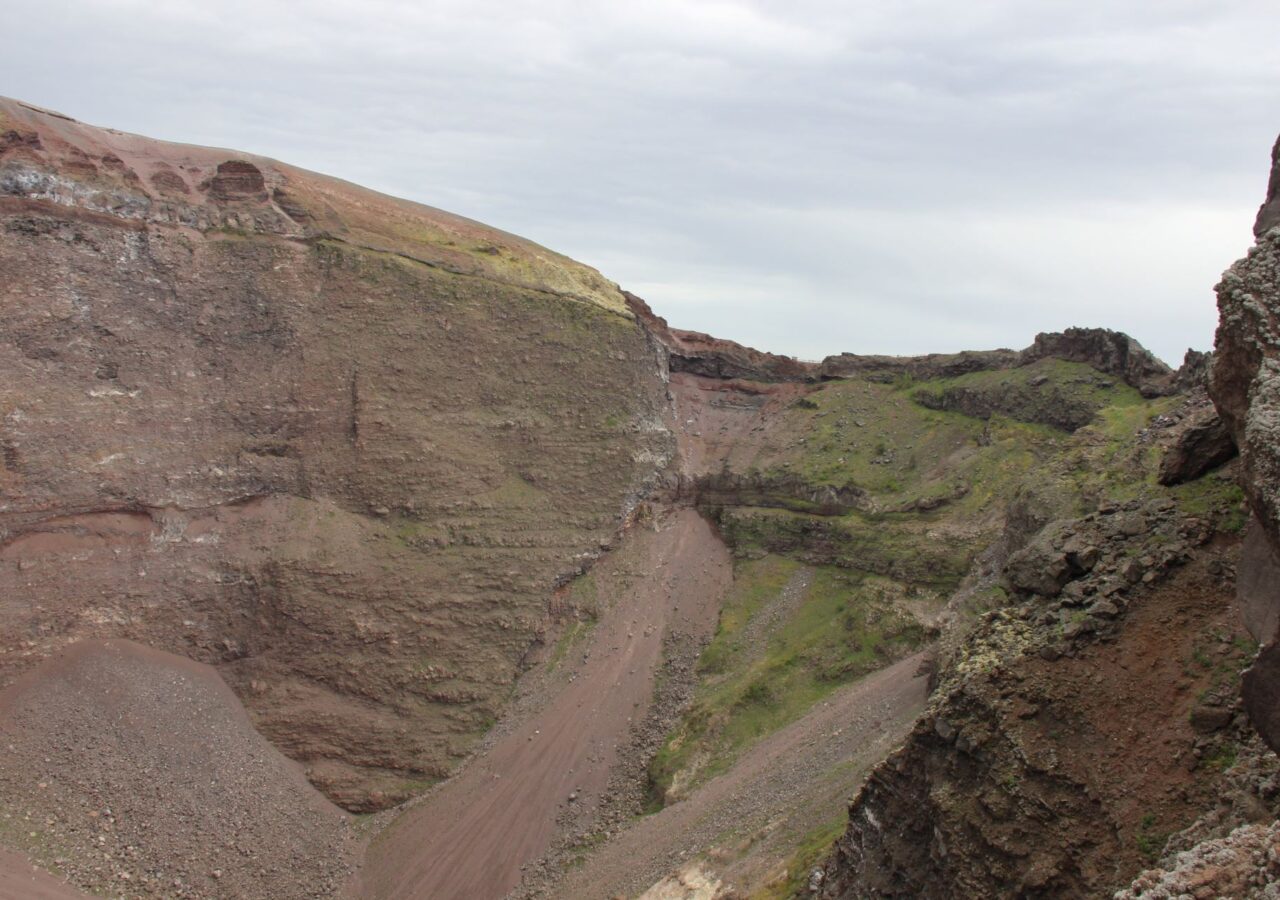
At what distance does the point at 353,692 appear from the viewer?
39938mm

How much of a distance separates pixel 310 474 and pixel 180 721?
1138 cm

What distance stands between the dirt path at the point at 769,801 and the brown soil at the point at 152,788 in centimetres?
1039

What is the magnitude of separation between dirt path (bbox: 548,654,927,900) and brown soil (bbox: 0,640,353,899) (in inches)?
409

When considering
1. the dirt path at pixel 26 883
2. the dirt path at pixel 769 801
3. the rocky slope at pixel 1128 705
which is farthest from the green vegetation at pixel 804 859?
the dirt path at pixel 26 883

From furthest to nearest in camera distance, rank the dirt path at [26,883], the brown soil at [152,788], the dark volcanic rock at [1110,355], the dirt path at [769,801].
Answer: the dark volcanic rock at [1110,355] < the brown soil at [152,788] < the dirt path at [26,883] < the dirt path at [769,801]

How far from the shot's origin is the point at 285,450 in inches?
1693

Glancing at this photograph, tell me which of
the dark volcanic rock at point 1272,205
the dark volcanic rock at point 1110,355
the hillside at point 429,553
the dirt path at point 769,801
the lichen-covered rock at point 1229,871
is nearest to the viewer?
the lichen-covered rock at point 1229,871

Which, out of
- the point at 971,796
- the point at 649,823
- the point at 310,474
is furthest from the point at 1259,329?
the point at 310,474

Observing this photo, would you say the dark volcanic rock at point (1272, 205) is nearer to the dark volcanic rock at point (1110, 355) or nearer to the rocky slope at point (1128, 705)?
the rocky slope at point (1128, 705)

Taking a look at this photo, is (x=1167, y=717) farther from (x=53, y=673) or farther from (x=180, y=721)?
(x=53, y=673)

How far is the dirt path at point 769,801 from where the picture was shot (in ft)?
93.5

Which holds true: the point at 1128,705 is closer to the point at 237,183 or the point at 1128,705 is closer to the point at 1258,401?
the point at 1258,401

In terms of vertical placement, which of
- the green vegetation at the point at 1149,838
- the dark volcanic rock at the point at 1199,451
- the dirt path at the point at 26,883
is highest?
the dark volcanic rock at the point at 1199,451

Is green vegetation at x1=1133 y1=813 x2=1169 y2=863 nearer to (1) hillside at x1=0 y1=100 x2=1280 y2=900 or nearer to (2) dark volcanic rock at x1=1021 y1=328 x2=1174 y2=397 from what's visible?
(1) hillside at x1=0 y1=100 x2=1280 y2=900
